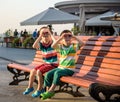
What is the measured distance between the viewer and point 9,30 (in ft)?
154

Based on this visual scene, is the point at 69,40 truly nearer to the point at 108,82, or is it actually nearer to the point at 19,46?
the point at 108,82

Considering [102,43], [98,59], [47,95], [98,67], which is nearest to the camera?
[47,95]

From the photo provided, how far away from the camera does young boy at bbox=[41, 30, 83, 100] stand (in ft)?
24.8

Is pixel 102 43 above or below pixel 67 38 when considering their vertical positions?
below

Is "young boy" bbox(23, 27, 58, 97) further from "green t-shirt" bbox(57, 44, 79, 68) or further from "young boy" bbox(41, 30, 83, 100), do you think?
"green t-shirt" bbox(57, 44, 79, 68)

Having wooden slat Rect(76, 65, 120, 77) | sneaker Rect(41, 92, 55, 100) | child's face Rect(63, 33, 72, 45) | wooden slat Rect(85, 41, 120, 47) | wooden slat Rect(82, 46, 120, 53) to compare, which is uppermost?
child's face Rect(63, 33, 72, 45)

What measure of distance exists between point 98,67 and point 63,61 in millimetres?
617

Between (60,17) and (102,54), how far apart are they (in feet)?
71.5

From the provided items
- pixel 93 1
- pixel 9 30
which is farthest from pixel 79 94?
pixel 93 1

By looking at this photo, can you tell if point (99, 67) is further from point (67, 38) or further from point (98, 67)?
point (67, 38)

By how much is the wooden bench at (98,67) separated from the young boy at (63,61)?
13 cm

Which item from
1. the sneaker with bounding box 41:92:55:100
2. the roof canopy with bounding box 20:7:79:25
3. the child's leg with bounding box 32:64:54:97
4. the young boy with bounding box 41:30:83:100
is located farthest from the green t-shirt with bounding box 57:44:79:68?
the roof canopy with bounding box 20:7:79:25

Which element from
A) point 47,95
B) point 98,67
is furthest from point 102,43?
point 47,95

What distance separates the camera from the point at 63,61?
7980mm
